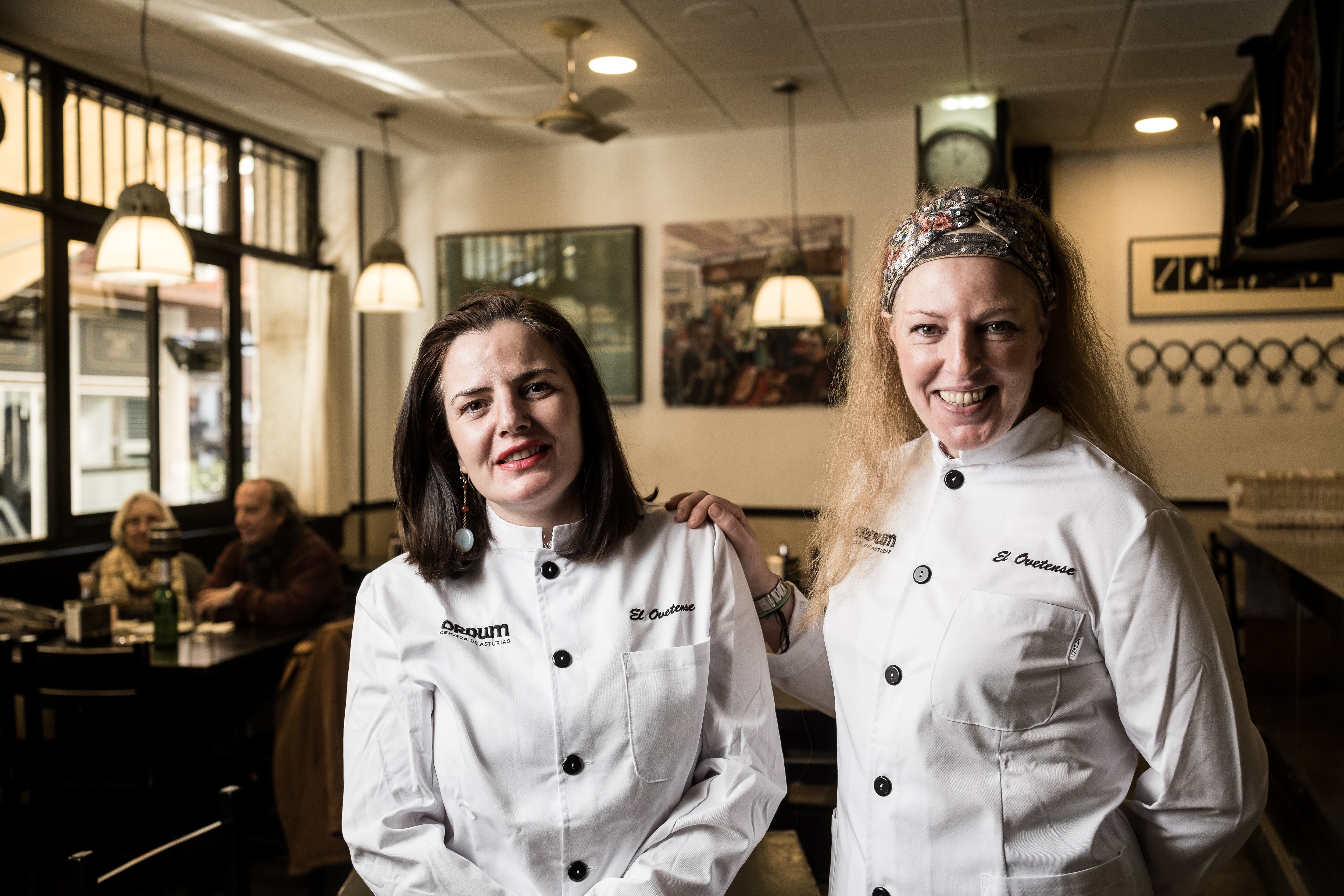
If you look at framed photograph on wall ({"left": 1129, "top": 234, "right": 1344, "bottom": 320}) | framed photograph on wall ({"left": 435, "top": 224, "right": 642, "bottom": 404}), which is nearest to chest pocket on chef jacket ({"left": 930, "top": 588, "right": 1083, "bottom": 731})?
framed photograph on wall ({"left": 435, "top": 224, "right": 642, "bottom": 404})

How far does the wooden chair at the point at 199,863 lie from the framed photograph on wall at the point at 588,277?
4.99 metres

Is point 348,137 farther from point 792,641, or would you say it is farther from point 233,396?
point 792,641

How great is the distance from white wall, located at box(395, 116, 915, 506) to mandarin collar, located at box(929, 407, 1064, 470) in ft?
16.0

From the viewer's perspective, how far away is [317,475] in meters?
6.54

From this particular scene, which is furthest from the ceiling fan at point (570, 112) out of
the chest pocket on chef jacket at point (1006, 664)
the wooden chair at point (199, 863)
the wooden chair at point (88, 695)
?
the chest pocket on chef jacket at point (1006, 664)

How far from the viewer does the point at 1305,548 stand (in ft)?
12.9

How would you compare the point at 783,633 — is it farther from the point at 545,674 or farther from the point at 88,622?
the point at 88,622

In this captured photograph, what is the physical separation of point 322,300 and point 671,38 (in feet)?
10.3

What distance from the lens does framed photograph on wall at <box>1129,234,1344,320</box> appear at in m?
6.34

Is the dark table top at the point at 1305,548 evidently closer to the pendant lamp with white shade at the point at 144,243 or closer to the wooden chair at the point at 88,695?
the wooden chair at the point at 88,695

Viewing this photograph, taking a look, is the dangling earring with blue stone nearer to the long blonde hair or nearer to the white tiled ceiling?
the long blonde hair

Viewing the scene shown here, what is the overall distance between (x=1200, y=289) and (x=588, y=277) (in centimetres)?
387

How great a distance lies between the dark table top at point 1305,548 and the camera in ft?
10.4

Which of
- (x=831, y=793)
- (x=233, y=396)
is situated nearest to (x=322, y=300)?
(x=233, y=396)
